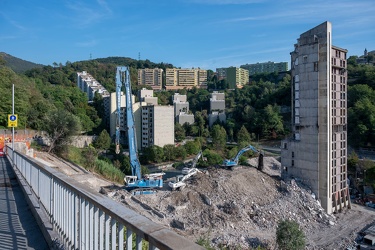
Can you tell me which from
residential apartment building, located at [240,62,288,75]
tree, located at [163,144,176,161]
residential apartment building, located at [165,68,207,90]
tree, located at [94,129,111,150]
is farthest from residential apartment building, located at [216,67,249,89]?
tree, located at [94,129,111,150]

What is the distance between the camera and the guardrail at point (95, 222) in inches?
47.6

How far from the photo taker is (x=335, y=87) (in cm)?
1638

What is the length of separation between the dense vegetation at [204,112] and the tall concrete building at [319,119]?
12.4 meters

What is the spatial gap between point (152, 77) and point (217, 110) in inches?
1364

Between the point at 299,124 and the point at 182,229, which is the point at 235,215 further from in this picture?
the point at 299,124

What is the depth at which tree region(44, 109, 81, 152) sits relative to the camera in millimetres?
18328

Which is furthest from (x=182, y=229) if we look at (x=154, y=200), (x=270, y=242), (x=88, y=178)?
(x=88, y=178)

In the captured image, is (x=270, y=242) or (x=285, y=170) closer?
(x=270, y=242)

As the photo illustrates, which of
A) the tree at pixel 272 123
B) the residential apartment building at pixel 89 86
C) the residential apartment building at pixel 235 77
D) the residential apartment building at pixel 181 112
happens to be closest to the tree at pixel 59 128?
the tree at pixel 272 123

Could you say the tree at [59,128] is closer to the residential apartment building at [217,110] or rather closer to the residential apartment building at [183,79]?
the residential apartment building at [217,110]

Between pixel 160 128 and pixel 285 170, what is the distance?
1942 cm

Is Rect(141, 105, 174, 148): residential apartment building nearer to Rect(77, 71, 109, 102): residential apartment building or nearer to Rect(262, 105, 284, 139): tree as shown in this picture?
Rect(262, 105, 284, 139): tree

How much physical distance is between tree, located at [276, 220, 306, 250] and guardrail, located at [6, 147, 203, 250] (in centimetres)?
903

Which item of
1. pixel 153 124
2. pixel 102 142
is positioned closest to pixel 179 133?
pixel 153 124
